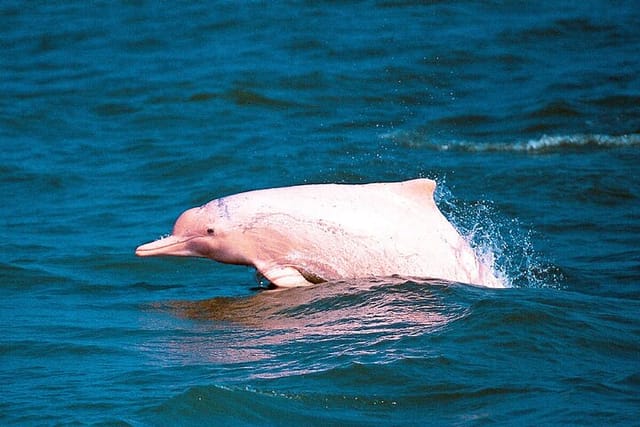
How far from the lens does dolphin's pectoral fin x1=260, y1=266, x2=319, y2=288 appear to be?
10727mm

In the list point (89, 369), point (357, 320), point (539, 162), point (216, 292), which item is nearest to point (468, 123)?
point (539, 162)

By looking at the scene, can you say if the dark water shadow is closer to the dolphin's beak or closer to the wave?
the dolphin's beak

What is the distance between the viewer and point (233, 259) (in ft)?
36.2

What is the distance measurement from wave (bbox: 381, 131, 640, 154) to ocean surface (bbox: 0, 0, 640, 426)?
0.10 metres

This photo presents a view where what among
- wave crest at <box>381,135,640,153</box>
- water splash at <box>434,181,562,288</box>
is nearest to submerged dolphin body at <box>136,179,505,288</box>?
water splash at <box>434,181,562,288</box>

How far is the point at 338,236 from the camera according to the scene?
10.7m

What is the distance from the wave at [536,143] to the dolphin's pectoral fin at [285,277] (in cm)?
884

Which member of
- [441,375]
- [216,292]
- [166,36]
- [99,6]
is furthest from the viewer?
[99,6]

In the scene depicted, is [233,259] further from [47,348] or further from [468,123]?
[468,123]

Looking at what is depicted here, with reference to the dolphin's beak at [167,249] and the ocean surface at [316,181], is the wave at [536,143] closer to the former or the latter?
Answer: the ocean surface at [316,181]

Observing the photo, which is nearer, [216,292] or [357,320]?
[357,320]

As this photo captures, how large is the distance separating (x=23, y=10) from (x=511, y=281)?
20.9 metres

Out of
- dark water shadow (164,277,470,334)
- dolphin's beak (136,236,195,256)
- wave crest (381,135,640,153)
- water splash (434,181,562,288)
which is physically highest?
dolphin's beak (136,236,195,256)

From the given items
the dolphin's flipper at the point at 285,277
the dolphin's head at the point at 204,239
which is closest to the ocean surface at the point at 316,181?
the dolphin's flipper at the point at 285,277
